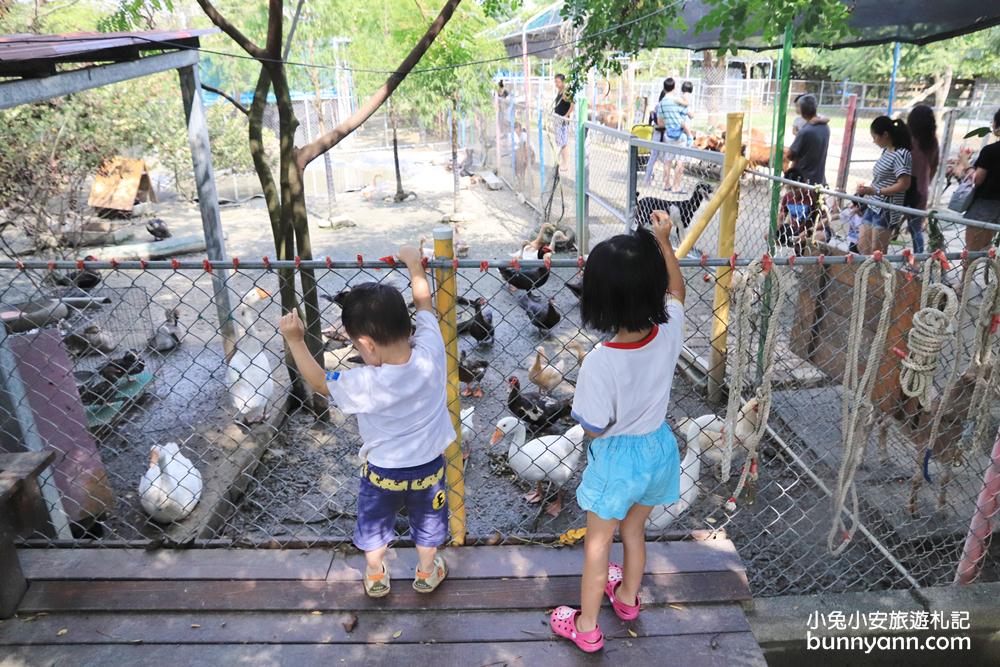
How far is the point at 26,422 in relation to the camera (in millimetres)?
2904

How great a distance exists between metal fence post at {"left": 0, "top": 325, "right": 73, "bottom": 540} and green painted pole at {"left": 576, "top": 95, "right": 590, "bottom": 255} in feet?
A: 20.5

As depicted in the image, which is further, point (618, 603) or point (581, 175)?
point (581, 175)

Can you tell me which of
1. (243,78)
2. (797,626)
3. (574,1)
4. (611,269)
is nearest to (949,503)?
(797,626)

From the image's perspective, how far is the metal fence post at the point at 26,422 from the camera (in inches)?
108

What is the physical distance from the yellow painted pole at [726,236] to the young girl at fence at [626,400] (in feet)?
6.81

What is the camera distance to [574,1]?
5551 millimetres

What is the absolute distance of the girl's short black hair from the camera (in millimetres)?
1766

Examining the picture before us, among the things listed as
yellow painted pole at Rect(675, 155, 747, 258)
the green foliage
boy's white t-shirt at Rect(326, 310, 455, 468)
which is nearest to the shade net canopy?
the green foliage

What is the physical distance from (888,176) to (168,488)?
5911mm

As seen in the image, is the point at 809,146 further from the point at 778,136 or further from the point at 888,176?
the point at 778,136

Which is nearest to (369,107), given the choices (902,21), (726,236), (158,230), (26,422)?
(726,236)

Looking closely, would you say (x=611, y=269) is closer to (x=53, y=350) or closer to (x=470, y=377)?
(x=53, y=350)

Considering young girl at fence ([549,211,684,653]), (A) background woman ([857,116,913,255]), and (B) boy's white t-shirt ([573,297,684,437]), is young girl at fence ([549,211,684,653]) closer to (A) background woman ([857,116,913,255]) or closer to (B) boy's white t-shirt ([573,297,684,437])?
(B) boy's white t-shirt ([573,297,684,437])

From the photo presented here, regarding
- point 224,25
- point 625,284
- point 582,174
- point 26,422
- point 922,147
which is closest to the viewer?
point 625,284
